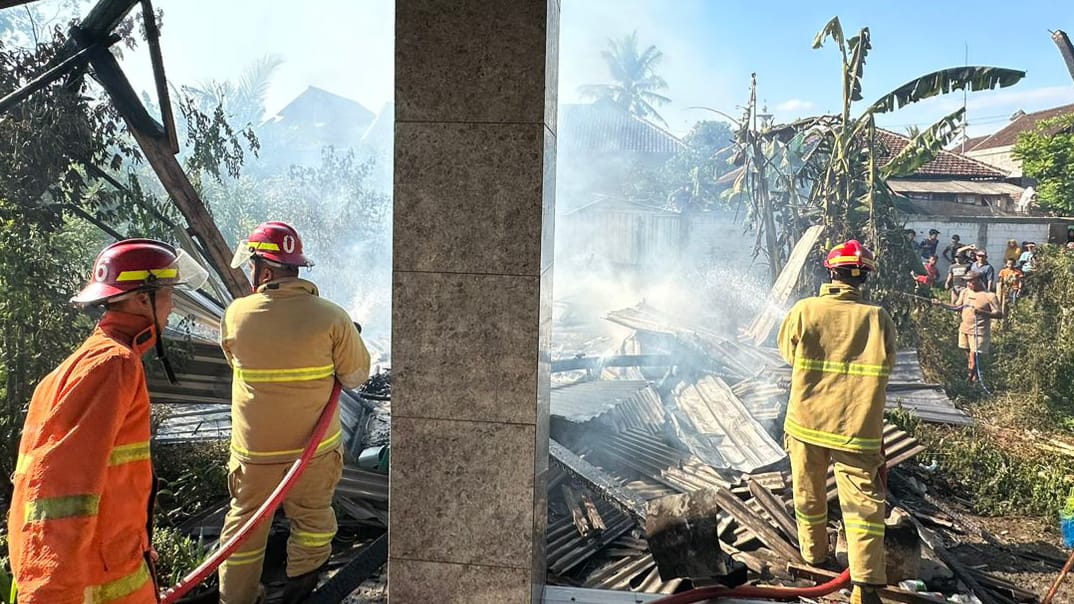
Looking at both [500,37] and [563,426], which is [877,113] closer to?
[563,426]

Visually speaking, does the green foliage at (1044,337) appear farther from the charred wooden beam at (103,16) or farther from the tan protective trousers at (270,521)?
the charred wooden beam at (103,16)

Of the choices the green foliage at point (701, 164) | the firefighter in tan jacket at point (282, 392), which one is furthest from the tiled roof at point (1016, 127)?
the firefighter in tan jacket at point (282, 392)

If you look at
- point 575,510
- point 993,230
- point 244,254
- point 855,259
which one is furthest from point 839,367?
point 993,230

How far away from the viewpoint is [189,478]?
5301 mm

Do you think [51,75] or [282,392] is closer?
[282,392]

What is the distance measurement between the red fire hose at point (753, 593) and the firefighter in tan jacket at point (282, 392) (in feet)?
5.90

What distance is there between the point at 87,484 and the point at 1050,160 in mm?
7657

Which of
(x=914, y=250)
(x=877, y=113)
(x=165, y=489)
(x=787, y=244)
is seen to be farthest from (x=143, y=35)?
(x=914, y=250)

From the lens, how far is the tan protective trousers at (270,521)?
129 inches

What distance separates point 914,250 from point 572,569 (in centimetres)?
486

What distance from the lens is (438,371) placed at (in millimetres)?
2617

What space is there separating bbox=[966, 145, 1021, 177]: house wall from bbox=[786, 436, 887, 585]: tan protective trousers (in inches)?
159

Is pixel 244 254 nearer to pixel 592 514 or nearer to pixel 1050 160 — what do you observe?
pixel 592 514

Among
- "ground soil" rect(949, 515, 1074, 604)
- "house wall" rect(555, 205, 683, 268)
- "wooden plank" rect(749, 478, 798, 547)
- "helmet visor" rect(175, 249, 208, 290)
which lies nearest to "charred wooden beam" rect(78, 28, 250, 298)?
"helmet visor" rect(175, 249, 208, 290)
